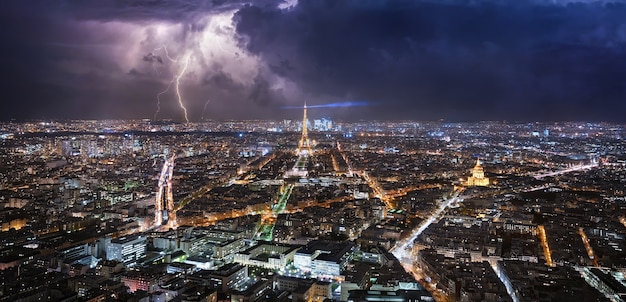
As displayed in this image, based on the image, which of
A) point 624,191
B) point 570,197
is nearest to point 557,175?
point 624,191

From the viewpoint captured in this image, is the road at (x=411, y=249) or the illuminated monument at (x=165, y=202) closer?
the road at (x=411, y=249)

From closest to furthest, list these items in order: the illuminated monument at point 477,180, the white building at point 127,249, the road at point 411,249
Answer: the road at point 411,249 → the white building at point 127,249 → the illuminated monument at point 477,180

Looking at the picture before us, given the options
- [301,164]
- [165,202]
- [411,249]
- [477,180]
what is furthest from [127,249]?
Result: [301,164]

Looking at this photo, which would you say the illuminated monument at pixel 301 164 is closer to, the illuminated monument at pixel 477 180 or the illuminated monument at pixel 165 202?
the illuminated monument at pixel 165 202

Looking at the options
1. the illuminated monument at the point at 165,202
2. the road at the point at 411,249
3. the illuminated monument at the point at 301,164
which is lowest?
the road at the point at 411,249

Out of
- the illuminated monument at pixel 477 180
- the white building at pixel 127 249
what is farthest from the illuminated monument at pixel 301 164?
the white building at pixel 127 249

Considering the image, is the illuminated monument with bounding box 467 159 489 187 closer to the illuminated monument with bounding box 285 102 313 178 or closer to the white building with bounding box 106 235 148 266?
the illuminated monument with bounding box 285 102 313 178

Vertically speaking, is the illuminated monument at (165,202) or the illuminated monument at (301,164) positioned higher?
the illuminated monument at (301,164)

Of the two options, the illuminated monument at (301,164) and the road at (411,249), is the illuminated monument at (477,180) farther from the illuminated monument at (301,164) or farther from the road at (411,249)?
the illuminated monument at (301,164)

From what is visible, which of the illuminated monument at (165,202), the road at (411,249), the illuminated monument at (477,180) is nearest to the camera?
the road at (411,249)
